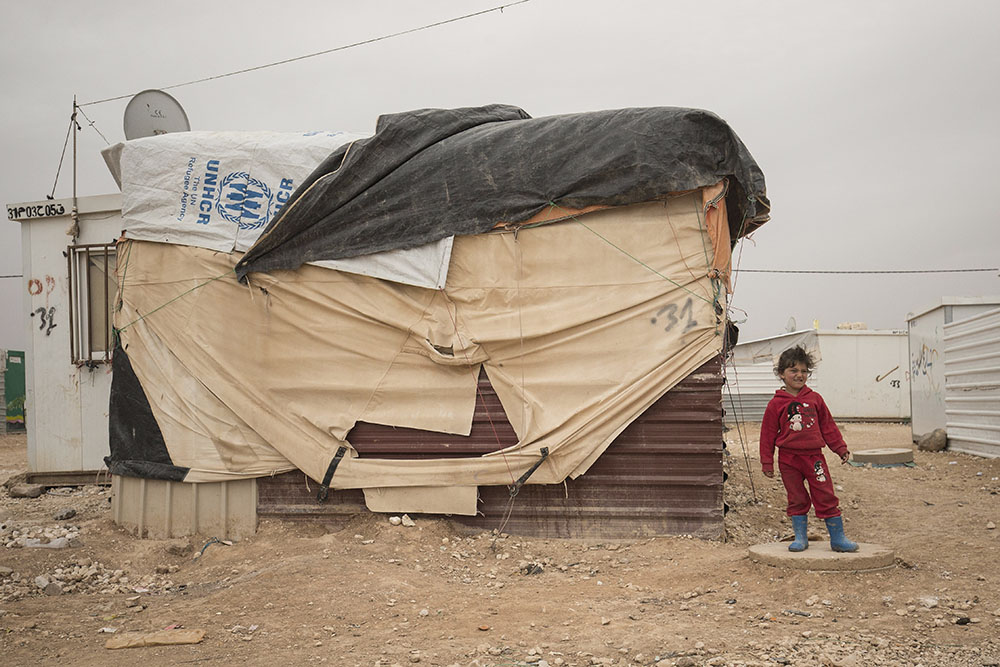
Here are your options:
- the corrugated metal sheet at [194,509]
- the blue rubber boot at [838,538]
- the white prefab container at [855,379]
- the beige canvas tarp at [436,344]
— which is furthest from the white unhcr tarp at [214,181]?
the white prefab container at [855,379]

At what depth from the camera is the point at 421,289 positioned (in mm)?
5914

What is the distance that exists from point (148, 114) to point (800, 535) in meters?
6.95

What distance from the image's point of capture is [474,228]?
581 cm

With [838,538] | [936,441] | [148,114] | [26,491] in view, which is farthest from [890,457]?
[26,491]

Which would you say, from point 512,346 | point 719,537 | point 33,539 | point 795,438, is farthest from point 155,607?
point 795,438

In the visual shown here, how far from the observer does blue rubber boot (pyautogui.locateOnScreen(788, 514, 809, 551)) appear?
489cm

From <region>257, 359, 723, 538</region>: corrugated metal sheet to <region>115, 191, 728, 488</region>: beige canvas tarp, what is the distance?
10cm

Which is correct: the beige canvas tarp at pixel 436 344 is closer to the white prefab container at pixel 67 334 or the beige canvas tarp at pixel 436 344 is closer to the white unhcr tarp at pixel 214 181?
the white unhcr tarp at pixel 214 181

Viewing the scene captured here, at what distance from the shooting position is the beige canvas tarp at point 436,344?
5.65m

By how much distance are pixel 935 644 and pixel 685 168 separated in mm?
3202

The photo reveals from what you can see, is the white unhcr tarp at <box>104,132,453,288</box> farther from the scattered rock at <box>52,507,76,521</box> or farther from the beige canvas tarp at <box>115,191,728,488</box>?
the scattered rock at <box>52,507,76,521</box>

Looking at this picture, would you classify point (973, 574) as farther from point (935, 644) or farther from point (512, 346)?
point (512, 346)

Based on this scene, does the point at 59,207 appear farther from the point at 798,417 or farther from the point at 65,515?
the point at 798,417

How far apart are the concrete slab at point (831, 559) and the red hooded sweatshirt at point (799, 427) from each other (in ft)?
1.91
